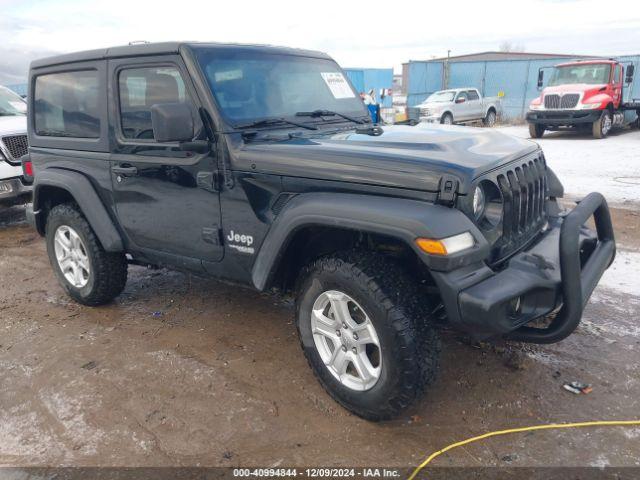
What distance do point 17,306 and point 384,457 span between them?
3590 millimetres

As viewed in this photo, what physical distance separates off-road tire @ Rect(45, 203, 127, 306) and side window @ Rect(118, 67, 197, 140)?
95cm

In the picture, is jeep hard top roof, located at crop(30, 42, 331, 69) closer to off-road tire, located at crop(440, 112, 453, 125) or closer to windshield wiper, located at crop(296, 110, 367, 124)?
windshield wiper, located at crop(296, 110, 367, 124)

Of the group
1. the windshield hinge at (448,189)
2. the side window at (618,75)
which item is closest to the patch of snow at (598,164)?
the side window at (618,75)

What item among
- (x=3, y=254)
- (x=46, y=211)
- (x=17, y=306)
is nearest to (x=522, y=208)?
(x=46, y=211)

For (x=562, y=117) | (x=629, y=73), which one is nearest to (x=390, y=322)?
(x=562, y=117)

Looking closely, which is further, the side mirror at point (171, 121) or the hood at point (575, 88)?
the hood at point (575, 88)

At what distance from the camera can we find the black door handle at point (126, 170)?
137 inches

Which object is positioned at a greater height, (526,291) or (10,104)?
(10,104)

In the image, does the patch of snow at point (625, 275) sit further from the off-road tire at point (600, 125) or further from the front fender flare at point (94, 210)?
the off-road tire at point (600, 125)

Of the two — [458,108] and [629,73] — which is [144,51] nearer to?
[629,73]

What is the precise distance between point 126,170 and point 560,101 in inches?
566

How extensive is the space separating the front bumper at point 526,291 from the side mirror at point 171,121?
5.31 feet

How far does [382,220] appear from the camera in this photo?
2361 mm

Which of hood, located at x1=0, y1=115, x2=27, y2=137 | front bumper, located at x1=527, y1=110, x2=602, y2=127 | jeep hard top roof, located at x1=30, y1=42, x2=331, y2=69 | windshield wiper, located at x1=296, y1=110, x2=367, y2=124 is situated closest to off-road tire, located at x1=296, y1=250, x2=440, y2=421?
windshield wiper, located at x1=296, y1=110, x2=367, y2=124
